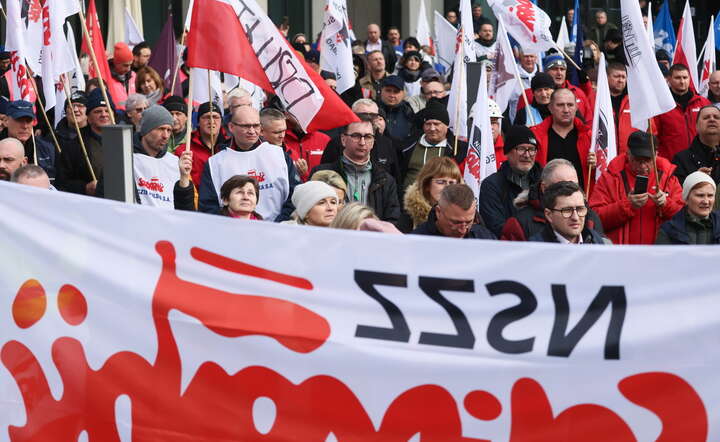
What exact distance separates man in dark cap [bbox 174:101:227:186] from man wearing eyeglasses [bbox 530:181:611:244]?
9.68ft

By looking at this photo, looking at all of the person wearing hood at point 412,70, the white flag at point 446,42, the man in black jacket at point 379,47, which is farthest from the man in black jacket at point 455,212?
the man in black jacket at point 379,47

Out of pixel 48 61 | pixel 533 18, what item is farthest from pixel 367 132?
pixel 533 18

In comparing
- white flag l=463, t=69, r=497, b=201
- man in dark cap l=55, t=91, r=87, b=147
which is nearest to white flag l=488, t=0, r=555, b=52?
white flag l=463, t=69, r=497, b=201

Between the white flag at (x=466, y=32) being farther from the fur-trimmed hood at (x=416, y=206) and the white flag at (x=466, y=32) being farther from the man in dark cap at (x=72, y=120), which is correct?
the fur-trimmed hood at (x=416, y=206)

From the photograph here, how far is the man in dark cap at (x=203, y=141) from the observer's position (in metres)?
8.20

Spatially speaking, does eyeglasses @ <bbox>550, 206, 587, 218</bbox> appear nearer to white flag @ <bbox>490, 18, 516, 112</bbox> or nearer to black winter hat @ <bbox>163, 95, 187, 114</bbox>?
black winter hat @ <bbox>163, 95, 187, 114</bbox>

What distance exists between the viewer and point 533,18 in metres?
10.3

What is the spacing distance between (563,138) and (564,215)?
3101 millimetres

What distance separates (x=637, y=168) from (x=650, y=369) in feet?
11.9

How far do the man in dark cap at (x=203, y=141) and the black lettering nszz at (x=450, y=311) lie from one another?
4248 millimetres

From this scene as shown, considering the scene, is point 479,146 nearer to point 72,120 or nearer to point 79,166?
point 79,166

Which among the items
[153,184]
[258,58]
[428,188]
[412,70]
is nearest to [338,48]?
[153,184]

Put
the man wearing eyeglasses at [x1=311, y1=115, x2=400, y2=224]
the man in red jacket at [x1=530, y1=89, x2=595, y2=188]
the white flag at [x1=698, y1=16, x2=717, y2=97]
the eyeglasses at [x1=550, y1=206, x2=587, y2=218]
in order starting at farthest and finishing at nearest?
the white flag at [x1=698, y1=16, x2=717, y2=97] → the man in red jacket at [x1=530, y1=89, x2=595, y2=188] → the man wearing eyeglasses at [x1=311, y1=115, x2=400, y2=224] → the eyeglasses at [x1=550, y1=206, x2=587, y2=218]

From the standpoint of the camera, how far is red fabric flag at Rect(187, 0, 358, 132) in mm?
6488
